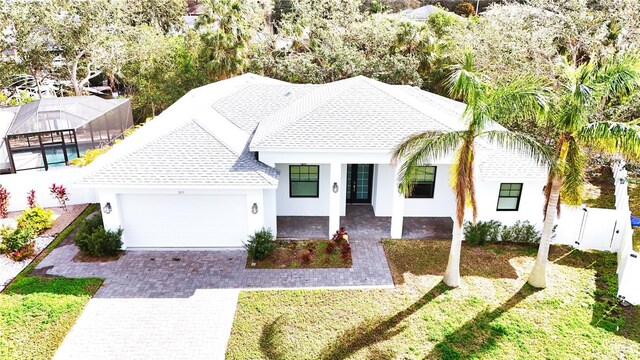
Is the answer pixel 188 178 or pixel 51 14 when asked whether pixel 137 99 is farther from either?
pixel 188 178

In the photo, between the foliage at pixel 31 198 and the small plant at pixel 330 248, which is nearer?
the small plant at pixel 330 248

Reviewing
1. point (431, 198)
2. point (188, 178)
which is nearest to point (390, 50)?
point (431, 198)

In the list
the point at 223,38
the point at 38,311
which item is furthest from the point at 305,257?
the point at 223,38

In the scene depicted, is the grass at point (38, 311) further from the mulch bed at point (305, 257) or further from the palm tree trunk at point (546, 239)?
the palm tree trunk at point (546, 239)

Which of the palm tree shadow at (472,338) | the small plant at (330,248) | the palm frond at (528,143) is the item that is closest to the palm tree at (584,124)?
the palm frond at (528,143)

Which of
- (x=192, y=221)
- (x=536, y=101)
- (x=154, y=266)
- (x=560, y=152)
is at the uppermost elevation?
(x=536, y=101)

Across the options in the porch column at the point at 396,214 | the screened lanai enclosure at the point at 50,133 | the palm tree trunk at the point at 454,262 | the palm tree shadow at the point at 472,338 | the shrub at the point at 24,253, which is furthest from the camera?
the screened lanai enclosure at the point at 50,133
